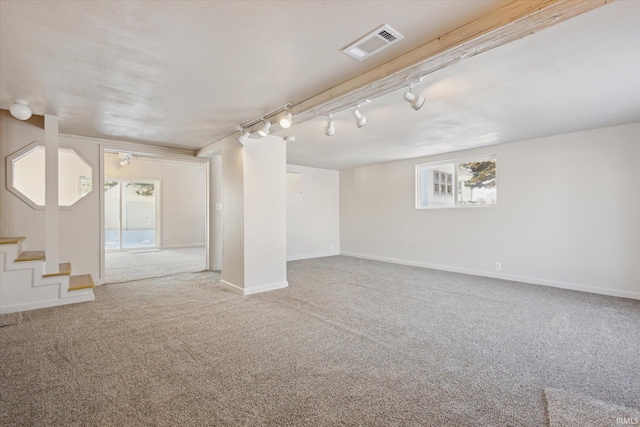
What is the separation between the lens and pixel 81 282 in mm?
4090

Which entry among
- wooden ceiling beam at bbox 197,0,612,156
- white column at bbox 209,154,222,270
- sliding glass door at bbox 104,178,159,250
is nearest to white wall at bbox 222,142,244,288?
white column at bbox 209,154,222,270

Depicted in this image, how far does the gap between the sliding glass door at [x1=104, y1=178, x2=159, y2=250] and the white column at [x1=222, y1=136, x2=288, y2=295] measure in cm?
598

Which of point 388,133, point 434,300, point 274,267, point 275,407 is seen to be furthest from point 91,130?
point 434,300

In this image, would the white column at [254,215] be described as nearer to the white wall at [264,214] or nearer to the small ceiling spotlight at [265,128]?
the white wall at [264,214]

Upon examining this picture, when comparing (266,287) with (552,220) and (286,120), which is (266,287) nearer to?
(286,120)

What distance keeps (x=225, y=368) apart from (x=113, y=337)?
130 centimetres

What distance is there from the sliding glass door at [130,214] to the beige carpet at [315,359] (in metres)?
5.62

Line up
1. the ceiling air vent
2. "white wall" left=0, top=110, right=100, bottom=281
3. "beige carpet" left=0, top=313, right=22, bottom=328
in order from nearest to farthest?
the ceiling air vent, "beige carpet" left=0, top=313, right=22, bottom=328, "white wall" left=0, top=110, right=100, bottom=281

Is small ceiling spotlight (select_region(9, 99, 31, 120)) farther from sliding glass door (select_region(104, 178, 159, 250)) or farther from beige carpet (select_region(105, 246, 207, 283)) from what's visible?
sliding glass door (select_region(104, 178, 159, 250))

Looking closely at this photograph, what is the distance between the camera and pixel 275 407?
5.82 ft

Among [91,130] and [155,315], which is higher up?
[91,130]

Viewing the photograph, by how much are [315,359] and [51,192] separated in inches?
151

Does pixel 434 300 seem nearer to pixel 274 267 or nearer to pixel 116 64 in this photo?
pixel 274 267

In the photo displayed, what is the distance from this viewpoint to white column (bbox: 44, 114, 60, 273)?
3.72m
